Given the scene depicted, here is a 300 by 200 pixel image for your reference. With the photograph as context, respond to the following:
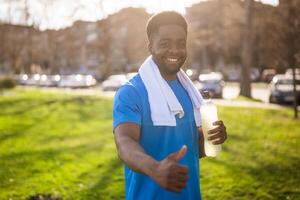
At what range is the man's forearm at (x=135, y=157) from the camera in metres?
2.22

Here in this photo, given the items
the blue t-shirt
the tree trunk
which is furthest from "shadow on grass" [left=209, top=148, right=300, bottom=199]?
the tree trunk

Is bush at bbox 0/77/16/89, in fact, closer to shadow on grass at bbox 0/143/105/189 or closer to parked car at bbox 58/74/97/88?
parked car at bbox 58/74/97/88

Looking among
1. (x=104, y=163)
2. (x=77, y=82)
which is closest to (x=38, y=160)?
(x=104, y=163)

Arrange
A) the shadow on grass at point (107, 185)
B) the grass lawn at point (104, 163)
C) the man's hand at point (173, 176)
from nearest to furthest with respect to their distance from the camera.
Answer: the man's hand at point (173, 176)
the shadow on grass at point (107, 185)
the grass lawn at point (104, 163)

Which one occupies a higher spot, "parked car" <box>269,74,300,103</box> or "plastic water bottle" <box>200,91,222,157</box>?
"plastic water bottle" <box>200,91,222,157</box>

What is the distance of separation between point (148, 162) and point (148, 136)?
0.48m

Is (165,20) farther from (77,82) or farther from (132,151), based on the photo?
(77,82)

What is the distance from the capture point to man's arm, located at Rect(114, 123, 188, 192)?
2.09 m

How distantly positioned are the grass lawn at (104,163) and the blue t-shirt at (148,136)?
4315 millimetres

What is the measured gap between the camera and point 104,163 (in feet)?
31.0

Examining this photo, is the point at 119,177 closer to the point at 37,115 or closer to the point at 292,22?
the point at 292,22

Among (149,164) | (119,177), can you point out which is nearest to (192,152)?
(149,164)

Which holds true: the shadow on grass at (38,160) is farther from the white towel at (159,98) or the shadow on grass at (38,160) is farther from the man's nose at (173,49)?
the man's nose at (173,49)

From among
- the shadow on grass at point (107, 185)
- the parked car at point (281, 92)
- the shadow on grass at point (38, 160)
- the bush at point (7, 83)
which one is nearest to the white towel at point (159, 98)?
the shadow on grass at point (107, 185)
